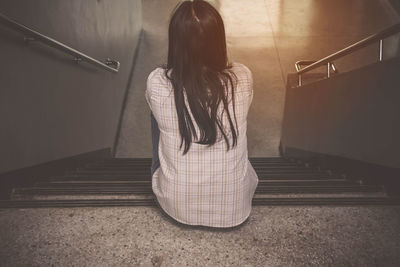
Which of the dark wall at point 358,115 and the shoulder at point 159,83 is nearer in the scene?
the shoulder at point 159,83

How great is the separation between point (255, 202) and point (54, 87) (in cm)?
185

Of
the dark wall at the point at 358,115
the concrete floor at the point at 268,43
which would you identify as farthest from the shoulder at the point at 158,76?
the concrete floor at the point at 268,43

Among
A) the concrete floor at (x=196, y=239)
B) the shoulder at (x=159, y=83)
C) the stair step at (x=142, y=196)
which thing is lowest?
the concrete floor at (x=196, y=239)

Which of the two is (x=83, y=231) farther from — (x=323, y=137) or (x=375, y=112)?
(x=323, y=137)

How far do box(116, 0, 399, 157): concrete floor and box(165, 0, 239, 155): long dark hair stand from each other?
3.14 meters

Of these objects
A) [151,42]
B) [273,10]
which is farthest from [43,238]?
[273,10]

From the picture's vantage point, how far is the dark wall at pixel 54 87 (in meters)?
1.73

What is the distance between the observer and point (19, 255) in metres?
1.17

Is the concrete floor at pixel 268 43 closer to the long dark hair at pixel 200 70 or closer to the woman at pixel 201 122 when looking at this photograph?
the woman at pixel 201 122

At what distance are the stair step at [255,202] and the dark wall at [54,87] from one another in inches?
14.3

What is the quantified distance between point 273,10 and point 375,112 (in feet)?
18.7

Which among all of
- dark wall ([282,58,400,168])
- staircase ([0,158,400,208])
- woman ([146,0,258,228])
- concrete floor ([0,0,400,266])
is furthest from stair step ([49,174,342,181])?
woman ([146,0,258,228])

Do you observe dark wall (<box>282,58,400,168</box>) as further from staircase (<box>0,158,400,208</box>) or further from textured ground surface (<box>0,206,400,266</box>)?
textured ground surface (<box>0,206,400,266</box>)

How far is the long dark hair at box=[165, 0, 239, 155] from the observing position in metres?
1.12
